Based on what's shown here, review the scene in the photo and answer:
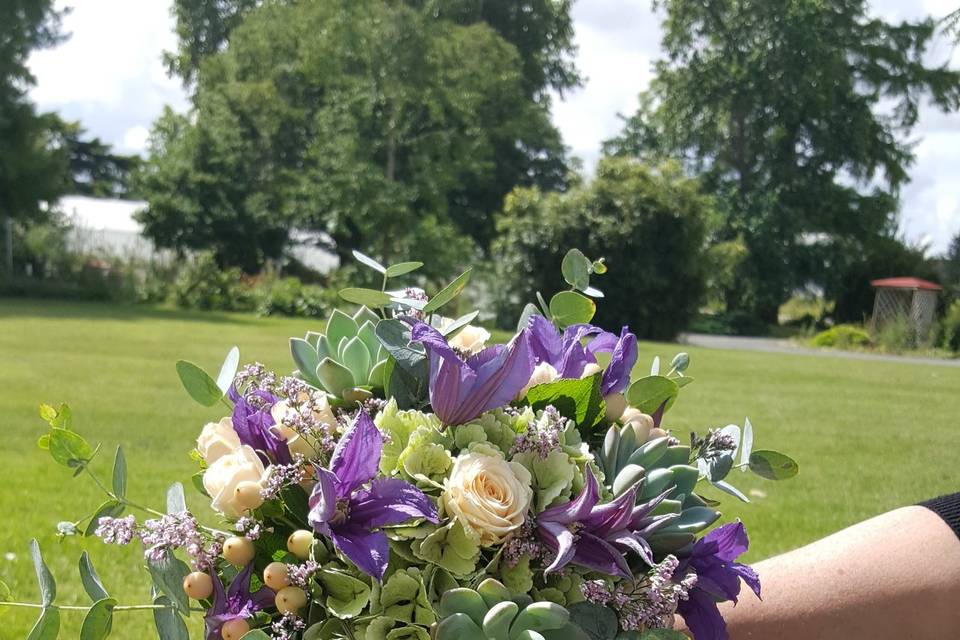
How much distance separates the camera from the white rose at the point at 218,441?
1.07 metres

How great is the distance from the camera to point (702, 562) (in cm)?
107

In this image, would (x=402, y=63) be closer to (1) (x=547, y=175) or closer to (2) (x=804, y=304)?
(1) (x=547, y=175)

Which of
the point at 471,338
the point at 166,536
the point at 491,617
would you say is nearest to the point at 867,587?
the point at 471,338

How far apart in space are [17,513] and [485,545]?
3807 millimetres

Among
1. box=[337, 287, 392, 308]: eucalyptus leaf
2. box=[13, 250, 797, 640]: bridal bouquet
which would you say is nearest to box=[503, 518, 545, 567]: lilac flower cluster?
box=[13, 250, 797, 640]: bridal bouquet

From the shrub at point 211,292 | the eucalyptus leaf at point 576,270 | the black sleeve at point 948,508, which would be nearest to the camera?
the eucalyptus leaf at point 576,270

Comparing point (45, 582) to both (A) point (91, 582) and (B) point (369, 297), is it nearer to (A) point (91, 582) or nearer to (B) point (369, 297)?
(A) point (91, 582)

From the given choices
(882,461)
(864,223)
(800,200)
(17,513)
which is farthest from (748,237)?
(17,513)

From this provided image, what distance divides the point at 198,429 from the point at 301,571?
607 centimetres

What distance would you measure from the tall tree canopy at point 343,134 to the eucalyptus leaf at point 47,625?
85.9 ft

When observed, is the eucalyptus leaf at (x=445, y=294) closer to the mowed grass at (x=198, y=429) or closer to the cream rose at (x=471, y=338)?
the cream rose at (x=471, y=338)

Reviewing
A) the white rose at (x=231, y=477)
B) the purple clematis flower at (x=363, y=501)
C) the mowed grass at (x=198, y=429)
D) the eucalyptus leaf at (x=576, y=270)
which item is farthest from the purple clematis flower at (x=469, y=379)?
the mowed grass at (x=198, y=429)

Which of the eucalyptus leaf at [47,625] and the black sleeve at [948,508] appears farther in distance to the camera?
the black sleeve at [948,508]

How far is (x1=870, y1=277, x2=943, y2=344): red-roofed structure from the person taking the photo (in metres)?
27.4
